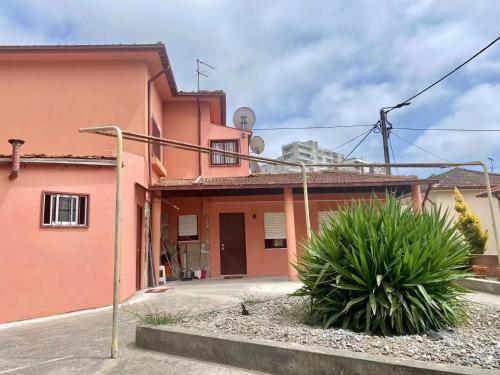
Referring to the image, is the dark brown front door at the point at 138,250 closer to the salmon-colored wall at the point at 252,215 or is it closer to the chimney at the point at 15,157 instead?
the salmon-colored wall at the point at 252,215

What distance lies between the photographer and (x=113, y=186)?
9.30m

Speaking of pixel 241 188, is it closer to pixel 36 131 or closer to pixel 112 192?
Result: pixel 112 192

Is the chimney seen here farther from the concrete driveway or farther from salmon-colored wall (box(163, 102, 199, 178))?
salmon-colored wall (box(163, 102, 199, 178))

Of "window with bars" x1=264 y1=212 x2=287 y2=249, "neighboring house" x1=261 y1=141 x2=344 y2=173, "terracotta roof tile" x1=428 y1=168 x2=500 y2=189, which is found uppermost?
"neighboring house" x1=261 y1=141 x2=344 y2=173

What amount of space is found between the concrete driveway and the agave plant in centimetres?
165

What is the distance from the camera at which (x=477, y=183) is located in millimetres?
23188

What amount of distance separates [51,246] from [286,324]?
18.4ft

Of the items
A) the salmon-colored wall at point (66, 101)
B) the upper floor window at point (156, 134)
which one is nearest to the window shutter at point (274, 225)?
the upper floor window at point (156, 134)

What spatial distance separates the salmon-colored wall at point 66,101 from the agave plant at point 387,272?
7.66 metres

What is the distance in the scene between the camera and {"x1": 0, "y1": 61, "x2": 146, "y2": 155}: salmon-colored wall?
11.7 metres

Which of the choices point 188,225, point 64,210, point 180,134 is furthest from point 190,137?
point 64,210

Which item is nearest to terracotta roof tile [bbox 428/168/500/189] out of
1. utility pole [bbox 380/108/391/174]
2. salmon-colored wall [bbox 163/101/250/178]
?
utility pole [bbox 380/108/391/174]

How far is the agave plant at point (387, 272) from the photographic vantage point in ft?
15.8

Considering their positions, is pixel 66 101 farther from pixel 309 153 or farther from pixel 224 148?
pixel 309 153
